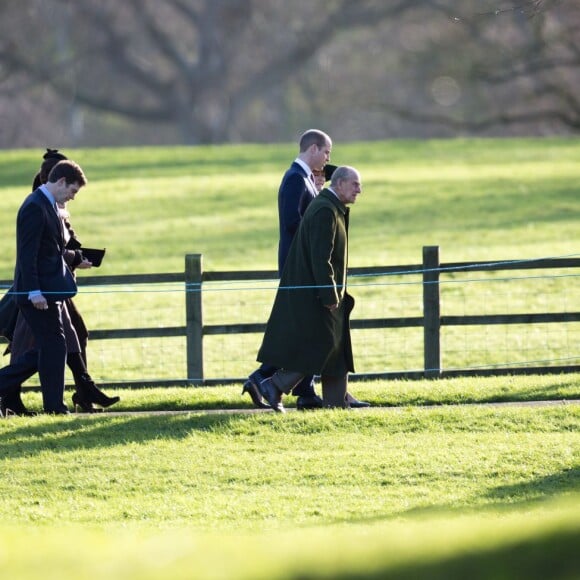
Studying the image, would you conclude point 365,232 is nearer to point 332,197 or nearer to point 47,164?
point 47,164

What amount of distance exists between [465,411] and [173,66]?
56.8m

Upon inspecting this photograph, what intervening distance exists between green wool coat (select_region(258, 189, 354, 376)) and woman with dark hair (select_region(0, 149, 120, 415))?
1.50 metres

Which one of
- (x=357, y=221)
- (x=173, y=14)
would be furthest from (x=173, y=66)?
(x=357, y=221)

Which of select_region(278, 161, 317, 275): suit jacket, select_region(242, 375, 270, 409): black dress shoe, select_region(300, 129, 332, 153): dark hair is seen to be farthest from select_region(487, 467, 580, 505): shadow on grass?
select_region(300, 129, 332, 153): dark hair

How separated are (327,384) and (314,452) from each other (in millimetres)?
1297

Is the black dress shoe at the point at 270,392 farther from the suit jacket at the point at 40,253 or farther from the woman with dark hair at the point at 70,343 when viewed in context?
the suit jacket at the point at 40,253

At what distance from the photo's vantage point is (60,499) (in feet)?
26.4

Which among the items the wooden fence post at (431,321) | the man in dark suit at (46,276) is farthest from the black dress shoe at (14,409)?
the wooden fence post at (431,321)

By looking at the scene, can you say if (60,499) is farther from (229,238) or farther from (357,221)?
(357,221)

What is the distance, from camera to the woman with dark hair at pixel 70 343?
34.4 feet

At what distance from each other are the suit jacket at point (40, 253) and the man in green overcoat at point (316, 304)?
1547 millimetres

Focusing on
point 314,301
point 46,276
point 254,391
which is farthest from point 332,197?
point 46,276

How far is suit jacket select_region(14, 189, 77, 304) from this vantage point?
9.81 meters

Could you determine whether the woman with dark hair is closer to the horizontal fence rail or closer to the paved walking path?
the paved walking path
